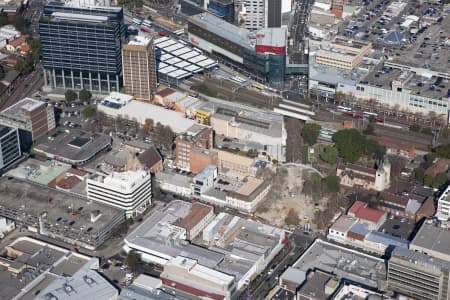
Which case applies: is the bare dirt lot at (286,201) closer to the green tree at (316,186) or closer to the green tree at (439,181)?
the green tree at (316,186)

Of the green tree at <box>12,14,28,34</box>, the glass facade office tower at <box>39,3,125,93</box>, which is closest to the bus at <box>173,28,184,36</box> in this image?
the glass facade office tower at <box>39,3,125,93</box>

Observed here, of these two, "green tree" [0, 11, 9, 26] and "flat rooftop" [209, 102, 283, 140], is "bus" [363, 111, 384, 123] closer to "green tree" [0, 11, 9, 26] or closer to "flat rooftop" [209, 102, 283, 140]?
"flat rooftop" [209, 102, 283, 140]

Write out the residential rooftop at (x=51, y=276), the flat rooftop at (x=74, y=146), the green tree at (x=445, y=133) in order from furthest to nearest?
the green tree at (x=445, y=133) < the flat rooftop at (x=74, y=146) < the residential rooftop at (x=51, y=276)

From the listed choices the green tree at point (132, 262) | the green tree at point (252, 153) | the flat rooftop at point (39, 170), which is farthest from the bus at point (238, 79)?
the green tree at point (132, 262)

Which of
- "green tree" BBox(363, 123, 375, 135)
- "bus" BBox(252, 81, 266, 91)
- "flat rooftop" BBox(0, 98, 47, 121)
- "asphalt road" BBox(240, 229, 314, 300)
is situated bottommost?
"asphalt road" BBox(240, 229, 314, 300)

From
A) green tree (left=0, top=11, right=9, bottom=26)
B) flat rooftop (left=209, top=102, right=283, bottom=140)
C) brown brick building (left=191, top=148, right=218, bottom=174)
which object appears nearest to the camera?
brown brick building (left=191, top=148, right=218, bottom=174)

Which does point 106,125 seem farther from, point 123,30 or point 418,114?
point 418,114

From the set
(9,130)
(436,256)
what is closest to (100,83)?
(9,130)

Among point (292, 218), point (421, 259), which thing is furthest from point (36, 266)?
point (421, 259)
